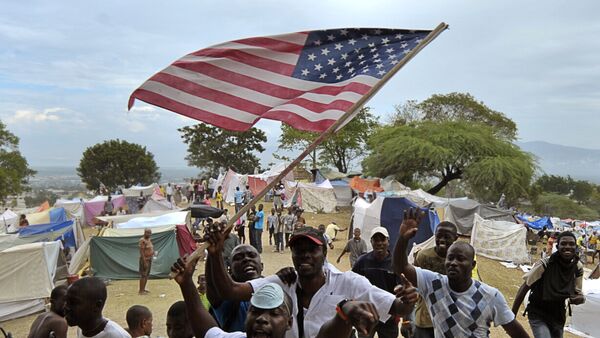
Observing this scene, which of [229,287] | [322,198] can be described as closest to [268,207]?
[322,198]

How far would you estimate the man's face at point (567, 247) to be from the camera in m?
4.48

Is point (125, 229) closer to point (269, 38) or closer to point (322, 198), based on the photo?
point (269, 38)

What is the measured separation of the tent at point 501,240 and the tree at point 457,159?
11138 mm

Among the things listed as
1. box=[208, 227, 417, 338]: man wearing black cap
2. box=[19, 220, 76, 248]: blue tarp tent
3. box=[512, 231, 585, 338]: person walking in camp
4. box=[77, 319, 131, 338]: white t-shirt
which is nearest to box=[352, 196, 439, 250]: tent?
box=[512, 231, 585, 338]: person walking in camp

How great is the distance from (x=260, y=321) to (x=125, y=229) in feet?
40.9

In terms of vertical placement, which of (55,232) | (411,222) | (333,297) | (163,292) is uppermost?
(411,222)

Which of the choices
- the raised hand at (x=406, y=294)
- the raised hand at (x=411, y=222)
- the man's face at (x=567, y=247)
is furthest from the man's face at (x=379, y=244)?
the raised hand at (x=406, y=294)

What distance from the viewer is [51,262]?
10.2 metres

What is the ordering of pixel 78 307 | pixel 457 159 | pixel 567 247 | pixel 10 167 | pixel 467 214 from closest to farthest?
pixel 78 307, pixel 567 247, pixel 467 214, pixel 457 159, pixel 10 167

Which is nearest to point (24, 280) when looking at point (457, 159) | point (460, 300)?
point (460, 300)

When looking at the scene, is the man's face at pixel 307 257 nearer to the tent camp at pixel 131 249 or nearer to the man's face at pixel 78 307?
the man's face at pixel 78 307

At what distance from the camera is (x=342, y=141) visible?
46625mm

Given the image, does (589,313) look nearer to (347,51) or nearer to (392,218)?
(392,218)

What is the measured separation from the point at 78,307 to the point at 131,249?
10434 millimetres
